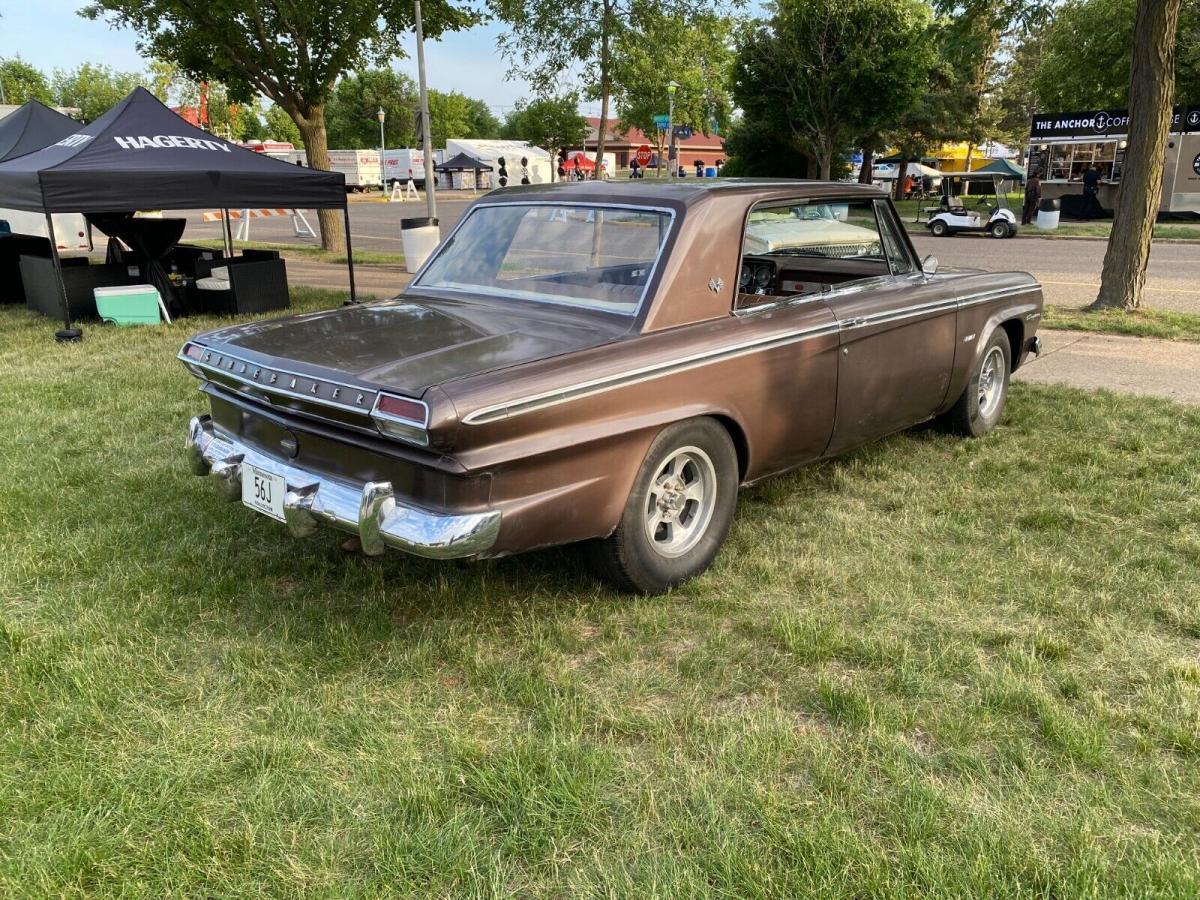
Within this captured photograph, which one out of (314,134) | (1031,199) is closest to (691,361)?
(314,134)

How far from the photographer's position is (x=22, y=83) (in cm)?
5778

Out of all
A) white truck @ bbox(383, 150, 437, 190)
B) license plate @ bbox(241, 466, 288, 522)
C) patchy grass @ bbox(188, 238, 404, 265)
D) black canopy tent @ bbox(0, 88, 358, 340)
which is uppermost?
white truck @ bbox(383, 150, 437, 190)

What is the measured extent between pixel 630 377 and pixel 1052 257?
626 inches

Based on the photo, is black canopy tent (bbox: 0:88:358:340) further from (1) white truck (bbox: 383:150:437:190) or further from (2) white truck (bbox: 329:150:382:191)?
(1) white truck (bbox: 383:150:437:190)

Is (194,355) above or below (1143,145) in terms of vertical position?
below

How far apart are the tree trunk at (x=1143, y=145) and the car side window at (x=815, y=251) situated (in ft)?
18.3

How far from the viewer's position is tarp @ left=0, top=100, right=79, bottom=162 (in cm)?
1145

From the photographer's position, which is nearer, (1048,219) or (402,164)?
(1048,219)

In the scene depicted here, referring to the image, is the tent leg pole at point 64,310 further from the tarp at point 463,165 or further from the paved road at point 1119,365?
the tarp at point 463,165

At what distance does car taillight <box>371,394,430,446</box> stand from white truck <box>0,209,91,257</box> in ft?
40.2

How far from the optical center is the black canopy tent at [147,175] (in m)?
8.15

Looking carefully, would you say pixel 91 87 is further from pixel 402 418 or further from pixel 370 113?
pixel 402 418

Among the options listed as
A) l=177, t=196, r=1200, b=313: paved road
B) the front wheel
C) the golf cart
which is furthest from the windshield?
the golf cart

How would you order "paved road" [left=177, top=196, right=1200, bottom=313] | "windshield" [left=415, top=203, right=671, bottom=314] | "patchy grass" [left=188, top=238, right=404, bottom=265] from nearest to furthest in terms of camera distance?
1. "windshield" [left=415, top=203, right=671, bottom=314]
2. "paved road" [left=177, top=196, right=1200, bottom=313]
3. "patchy grass" [left=188, top=238, right=404, bottom=265]
